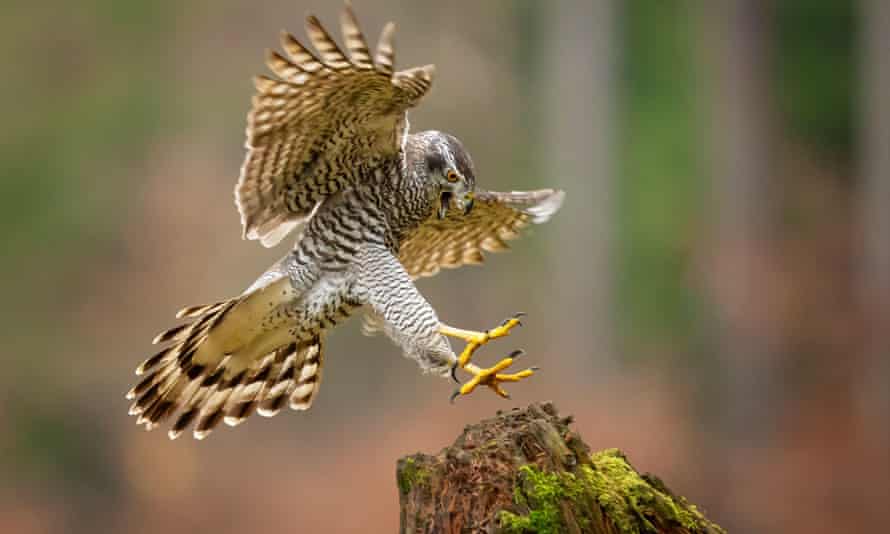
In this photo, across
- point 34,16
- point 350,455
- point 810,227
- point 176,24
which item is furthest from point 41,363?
point 810,227

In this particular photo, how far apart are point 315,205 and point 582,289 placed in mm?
9496

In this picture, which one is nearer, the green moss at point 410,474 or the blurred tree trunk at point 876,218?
the green moss at point 410,474

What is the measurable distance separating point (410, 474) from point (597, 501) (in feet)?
1.99

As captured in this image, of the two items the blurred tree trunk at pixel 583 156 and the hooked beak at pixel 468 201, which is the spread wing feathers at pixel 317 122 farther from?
the blurred tree trunk at pixel 583 156

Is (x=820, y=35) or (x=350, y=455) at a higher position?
(x=820, y=35)

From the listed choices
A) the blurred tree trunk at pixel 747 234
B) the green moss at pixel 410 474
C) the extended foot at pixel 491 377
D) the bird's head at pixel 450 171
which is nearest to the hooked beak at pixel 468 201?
the bird's head at pixel 450 171

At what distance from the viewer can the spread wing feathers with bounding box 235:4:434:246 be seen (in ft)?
14.5

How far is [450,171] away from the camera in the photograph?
16.9 feet

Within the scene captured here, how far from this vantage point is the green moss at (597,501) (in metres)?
3.43

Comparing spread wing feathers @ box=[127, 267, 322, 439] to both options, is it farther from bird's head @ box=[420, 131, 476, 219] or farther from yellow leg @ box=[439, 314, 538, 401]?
yellow leg @ box=[439, 314, 538, 401]

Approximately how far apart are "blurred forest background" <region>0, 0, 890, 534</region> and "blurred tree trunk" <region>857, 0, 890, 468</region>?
4 cm

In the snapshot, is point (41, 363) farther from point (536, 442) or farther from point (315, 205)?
point (536, 442)

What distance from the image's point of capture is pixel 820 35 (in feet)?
54.0

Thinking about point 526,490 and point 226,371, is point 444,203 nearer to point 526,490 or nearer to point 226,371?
point 226,371
